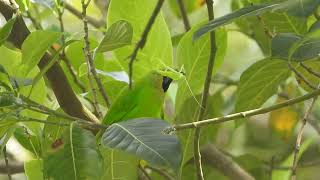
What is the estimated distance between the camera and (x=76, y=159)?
27.8 inches

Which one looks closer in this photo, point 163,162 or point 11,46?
point 163,162

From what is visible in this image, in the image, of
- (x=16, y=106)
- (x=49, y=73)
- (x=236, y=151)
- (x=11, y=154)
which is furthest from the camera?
(x=236, y=151)

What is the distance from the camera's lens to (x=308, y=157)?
1.83m

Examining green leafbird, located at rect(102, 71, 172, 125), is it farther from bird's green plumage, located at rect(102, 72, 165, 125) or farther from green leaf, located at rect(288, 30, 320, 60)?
green leaf, located at rect(288, 30, 320, 60)

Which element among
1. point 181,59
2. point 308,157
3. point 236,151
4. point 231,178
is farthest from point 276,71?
point 308,157

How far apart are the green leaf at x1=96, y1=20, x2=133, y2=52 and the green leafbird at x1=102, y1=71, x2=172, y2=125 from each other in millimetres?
76

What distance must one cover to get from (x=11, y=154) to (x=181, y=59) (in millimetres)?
795

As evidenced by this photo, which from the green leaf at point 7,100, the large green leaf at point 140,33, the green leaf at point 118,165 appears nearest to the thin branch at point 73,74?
the large green leaf at point 140,33

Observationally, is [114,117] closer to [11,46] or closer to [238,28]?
[11,46]

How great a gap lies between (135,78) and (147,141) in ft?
1.03

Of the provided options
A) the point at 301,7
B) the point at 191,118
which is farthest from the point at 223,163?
the point at 301,7

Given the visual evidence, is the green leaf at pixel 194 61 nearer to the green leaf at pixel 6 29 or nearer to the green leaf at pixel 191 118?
the green leaf at pixel 191 118

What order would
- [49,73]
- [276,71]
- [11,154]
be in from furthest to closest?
[11,154] < [276,71] < [49,73]

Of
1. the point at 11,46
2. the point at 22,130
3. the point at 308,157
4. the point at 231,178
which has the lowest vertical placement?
the point at 308,157
